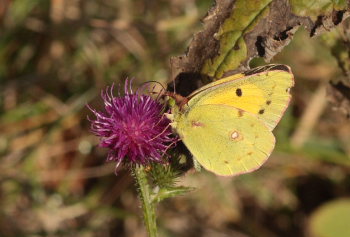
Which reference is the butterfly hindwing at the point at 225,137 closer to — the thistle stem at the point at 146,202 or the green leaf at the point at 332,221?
the thistle stem at the point at 146,202

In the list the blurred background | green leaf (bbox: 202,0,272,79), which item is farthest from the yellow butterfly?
the blurred background

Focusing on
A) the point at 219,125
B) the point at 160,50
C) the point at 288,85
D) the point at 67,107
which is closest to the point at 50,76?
the point at 67,107

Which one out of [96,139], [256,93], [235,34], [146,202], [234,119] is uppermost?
[235,34]

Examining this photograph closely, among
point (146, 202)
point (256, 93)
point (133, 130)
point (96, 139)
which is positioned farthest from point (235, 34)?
point (96, 139)

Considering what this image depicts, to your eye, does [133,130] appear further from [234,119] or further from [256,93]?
[256,93]

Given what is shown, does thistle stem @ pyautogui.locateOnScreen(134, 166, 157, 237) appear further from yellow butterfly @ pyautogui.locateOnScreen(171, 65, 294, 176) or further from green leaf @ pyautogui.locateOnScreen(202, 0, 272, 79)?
green leaf @ pyautogui.locateOnScreen(202, 0, 272, 79)

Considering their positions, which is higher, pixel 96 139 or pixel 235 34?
pixel 235 34

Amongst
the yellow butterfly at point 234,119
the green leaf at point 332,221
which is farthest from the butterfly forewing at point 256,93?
the green leaf at point 332,221
